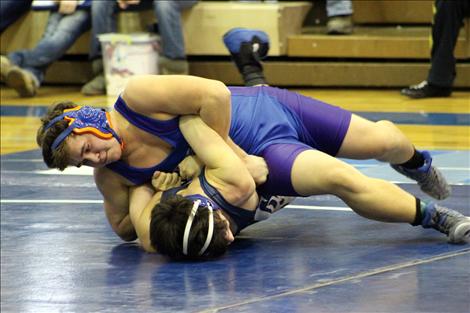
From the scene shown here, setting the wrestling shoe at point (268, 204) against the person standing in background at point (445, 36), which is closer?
the wrestling shoe at point (268, 204)

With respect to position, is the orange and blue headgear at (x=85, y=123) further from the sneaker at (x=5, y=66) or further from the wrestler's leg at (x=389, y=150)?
the sneaker at (x=5, y=66)

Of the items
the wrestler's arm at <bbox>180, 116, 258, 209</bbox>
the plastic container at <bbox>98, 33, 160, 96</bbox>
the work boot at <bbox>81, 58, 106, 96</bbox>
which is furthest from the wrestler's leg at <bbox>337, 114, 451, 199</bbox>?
the work boot at <bbox>81, 58, 106, 96</bbox>

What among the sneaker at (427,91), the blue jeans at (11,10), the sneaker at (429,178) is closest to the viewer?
the sneaker at (429,178)

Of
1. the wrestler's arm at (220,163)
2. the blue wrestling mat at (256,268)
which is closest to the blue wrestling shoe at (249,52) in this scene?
the blue wrestling mat at (256,268)

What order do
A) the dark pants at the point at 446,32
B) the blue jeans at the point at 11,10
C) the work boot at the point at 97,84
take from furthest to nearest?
the blue jeans at the point at 11,10 → the work boot at the point at 97,84 → the dark pants at the point at 446,32

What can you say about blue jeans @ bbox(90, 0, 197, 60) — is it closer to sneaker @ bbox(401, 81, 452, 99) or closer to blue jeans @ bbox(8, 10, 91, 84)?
blue jeans @ bbox(8, 10, 91, 84)

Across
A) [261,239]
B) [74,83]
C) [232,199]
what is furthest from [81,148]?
[74,83]

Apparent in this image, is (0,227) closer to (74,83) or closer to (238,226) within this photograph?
(238,226)

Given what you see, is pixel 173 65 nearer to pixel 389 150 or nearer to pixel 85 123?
pixel 389 150

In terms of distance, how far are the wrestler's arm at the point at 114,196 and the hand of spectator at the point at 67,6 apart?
3.74 meters

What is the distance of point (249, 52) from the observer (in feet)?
15.4

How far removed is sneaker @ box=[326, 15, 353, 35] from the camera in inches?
271

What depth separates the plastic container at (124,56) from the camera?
6.98 m

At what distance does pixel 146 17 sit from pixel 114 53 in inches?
17.1
